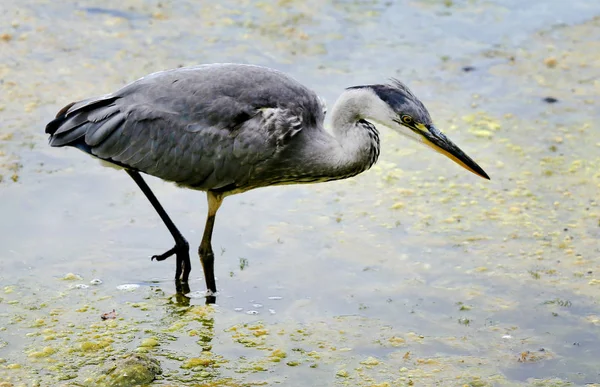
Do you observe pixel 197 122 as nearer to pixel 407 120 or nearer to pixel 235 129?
pixel 235 129

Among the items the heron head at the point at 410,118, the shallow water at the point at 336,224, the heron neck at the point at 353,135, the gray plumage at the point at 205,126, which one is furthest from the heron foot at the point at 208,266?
the heron head at the point at 410,118

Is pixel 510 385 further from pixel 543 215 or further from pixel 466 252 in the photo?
pixel 543 215

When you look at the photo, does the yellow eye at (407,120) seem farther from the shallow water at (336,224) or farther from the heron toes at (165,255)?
the heron toes at (165,255)

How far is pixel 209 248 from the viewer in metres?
5.85

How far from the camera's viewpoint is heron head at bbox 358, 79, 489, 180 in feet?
17.7

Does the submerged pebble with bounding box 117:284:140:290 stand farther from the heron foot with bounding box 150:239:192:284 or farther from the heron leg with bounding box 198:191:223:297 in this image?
the heron leg with bounding box 198:191:223:297

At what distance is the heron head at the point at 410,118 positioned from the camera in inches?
212

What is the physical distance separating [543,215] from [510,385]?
6.52 feet

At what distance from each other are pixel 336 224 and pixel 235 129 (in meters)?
1.37

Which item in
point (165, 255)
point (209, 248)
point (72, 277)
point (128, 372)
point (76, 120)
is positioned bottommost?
point (128, 372)

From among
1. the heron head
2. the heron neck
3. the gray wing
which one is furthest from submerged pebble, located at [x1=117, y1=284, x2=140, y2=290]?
the heron head

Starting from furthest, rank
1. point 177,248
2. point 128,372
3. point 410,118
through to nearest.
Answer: point 177,248
point 410,118
point 128,372

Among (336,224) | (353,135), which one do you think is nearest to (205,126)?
(353,135)

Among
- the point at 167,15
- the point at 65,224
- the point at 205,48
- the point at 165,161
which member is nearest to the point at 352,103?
the point at 165,161
